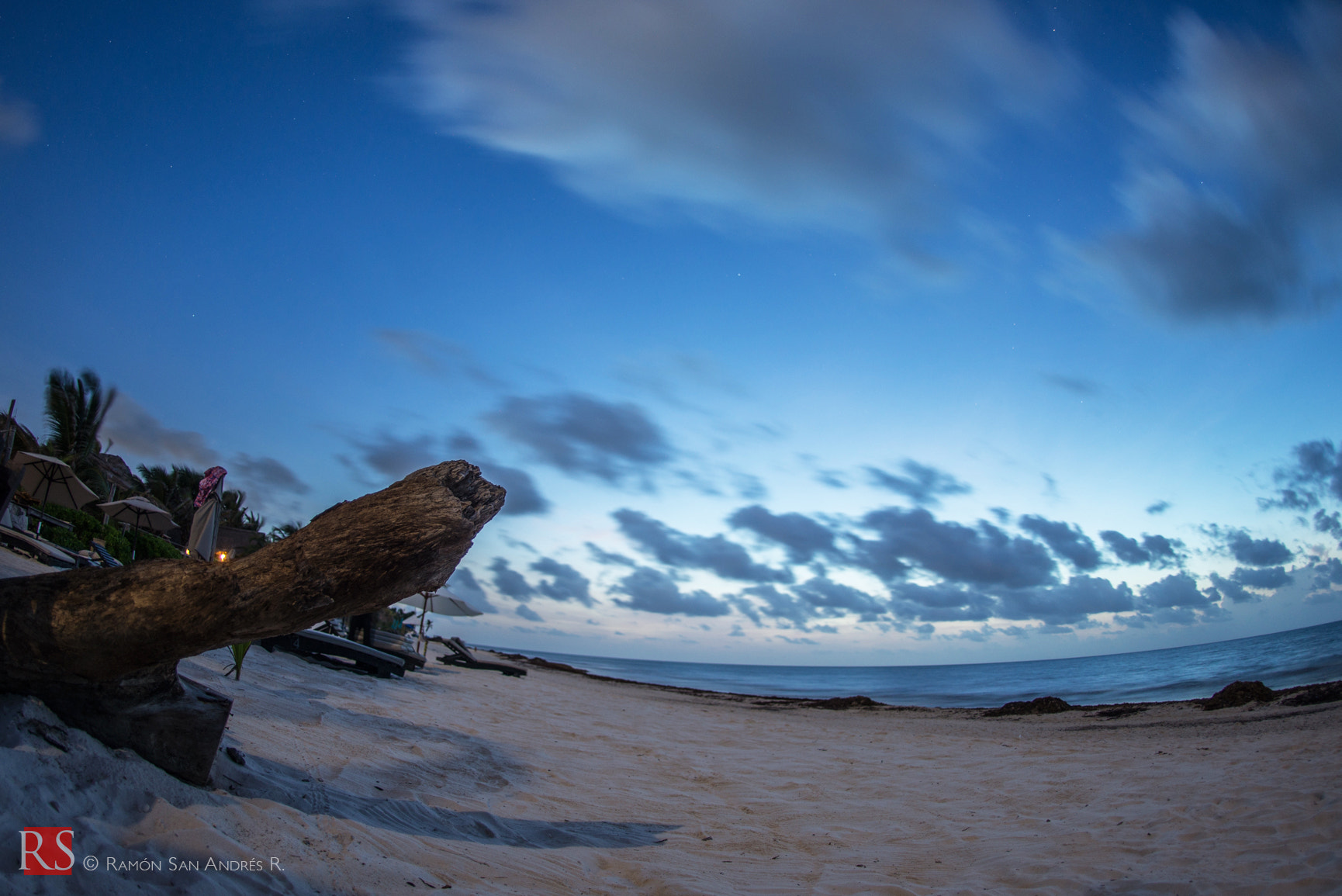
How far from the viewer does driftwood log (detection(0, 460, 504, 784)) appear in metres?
3.11

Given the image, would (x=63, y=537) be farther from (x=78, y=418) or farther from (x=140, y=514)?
(x=78, y=418)

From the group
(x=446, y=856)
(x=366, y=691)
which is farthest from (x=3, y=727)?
(x=366, y=691)

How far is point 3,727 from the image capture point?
9.45ft

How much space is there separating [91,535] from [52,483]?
2765mm

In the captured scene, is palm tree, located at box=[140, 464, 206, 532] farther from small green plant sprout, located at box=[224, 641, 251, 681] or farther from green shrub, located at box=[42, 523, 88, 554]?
small green plant sprout, located at box=[224, 641, 251, 681]

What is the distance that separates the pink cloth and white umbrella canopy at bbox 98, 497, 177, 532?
30.8ft

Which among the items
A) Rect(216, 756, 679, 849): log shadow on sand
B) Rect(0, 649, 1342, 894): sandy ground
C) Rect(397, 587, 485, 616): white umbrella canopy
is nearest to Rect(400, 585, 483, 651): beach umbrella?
Rect(397, 587, 485, 616): white umbrella canopy

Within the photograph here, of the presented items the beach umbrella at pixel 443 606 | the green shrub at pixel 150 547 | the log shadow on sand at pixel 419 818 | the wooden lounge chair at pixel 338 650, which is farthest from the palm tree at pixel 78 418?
the log shadow on sand at pixel 419 818

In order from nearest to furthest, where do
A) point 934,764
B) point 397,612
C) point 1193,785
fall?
point 1193,785 → point 934,764 → point 397,612

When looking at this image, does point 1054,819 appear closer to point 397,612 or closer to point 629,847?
point 629,847

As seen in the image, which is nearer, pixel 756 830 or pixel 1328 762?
pixel 756 830

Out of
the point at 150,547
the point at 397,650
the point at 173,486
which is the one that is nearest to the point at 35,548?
the point at 397,650

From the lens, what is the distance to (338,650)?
37.5 feet

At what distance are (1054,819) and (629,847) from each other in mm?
3743
